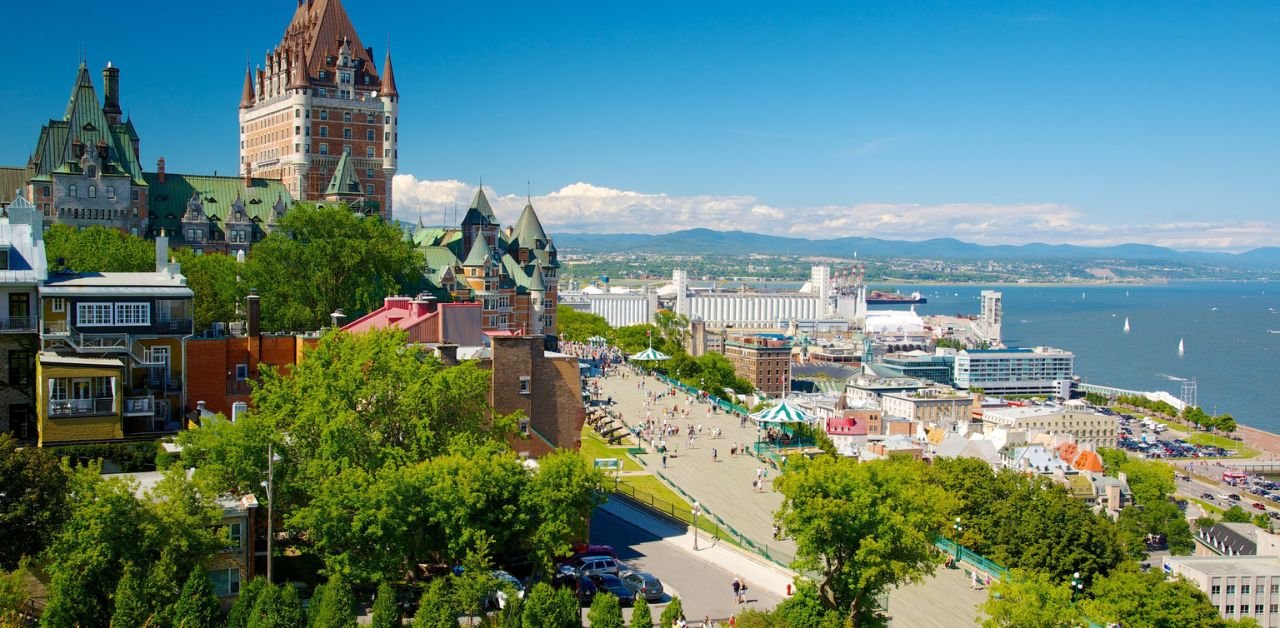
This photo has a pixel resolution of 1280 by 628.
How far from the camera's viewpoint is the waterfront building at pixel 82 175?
71812mm

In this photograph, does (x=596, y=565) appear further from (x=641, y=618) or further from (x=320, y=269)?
(x=320, y=269)

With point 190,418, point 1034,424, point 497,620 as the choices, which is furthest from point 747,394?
point 497,620

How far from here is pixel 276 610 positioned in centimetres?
2573

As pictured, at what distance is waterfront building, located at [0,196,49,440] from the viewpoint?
36.2 metres

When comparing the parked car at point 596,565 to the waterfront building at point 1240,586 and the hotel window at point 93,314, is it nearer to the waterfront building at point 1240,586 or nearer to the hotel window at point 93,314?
the hotel window at point 93,314

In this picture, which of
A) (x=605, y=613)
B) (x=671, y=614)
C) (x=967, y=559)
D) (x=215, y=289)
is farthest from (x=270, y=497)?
(x=215, y=289)

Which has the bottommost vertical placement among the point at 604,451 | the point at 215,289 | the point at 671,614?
the point at 604,451

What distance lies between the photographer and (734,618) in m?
29.3

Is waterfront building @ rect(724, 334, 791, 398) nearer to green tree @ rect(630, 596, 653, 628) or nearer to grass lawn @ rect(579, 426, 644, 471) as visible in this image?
grass lawn @ rect(579, 426, 644, 471)

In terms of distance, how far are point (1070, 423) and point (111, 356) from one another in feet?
373

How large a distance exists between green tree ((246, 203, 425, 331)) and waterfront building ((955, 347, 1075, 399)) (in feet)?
494

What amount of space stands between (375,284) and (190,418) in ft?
63.8

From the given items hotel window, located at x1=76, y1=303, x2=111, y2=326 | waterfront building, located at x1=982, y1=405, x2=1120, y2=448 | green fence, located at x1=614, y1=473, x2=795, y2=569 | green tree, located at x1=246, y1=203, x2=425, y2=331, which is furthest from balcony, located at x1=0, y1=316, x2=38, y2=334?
waterfront building, located at x1=982, y1=405, x2=1120, y2=448

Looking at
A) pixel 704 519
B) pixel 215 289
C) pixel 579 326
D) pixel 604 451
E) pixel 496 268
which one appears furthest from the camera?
pixel 579 326
